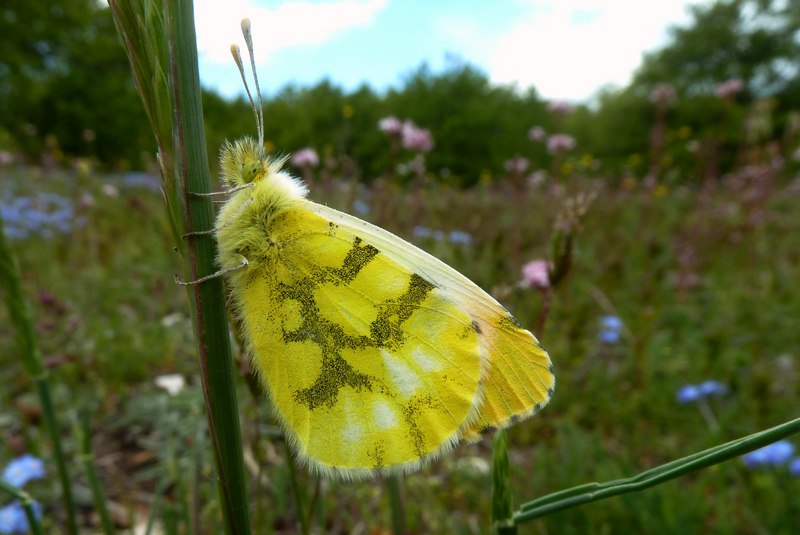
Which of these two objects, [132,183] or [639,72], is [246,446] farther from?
[639,72]

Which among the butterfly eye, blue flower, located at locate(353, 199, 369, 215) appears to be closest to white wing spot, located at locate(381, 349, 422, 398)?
the butterfly eye

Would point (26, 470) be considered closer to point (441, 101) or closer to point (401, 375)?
point (401, 375)

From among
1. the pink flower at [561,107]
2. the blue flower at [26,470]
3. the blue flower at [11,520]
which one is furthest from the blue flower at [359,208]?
the blue flower at [11,520]

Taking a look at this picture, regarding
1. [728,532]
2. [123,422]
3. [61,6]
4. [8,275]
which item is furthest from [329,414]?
[61,6]

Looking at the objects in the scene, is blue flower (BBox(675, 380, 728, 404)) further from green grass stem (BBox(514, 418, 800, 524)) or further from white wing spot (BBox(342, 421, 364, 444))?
green grass stem (BBox(514, 418, 800, 524))

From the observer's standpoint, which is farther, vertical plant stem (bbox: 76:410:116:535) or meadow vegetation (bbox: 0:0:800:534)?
meadow vegetation (bbox: 0:0:800:534)

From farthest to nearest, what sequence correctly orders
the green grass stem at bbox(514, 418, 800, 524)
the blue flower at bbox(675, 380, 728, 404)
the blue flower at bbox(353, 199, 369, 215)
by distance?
the blue flower at bbox(353, 199, 369, 215) < the blue flower at bbox(675, 380, 728, 404) < the green grass stem at bbox(514, 418, 800, 524)
